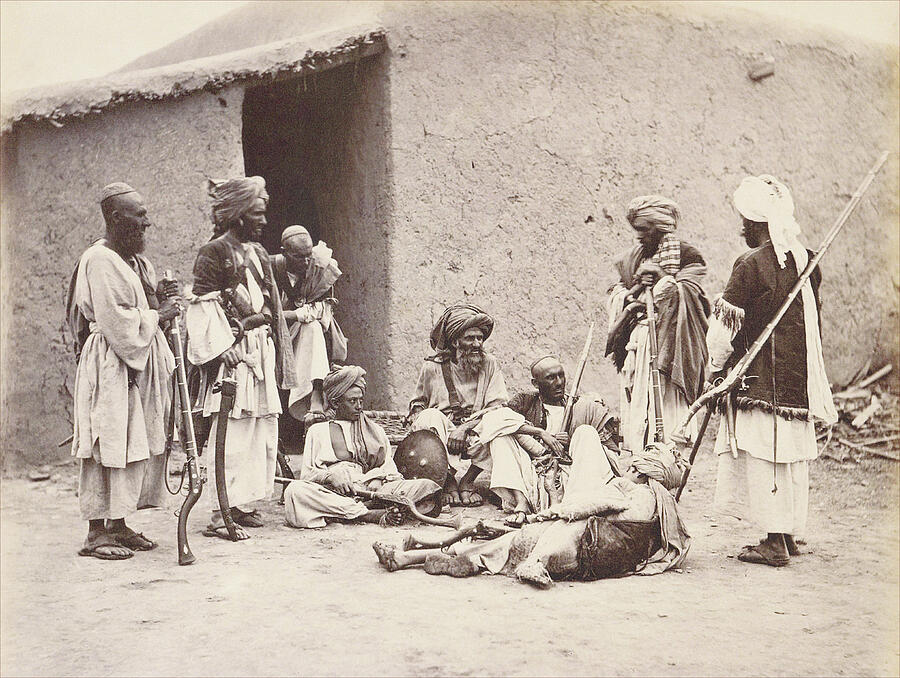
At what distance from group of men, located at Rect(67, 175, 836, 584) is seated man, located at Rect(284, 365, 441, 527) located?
13mm

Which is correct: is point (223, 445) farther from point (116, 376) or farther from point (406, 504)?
point (406, 504)

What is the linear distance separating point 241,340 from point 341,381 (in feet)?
2.24

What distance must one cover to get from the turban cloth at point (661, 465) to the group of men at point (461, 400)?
1cm

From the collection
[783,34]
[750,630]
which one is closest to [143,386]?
[750,630]

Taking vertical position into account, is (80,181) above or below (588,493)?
above

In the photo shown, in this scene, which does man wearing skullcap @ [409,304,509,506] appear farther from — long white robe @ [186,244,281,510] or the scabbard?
the scabbard

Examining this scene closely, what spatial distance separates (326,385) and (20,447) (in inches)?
95.5

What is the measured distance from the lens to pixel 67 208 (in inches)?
276

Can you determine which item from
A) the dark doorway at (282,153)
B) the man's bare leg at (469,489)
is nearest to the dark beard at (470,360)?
the man's bare leg at (469,489)

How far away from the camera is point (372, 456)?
243 inches

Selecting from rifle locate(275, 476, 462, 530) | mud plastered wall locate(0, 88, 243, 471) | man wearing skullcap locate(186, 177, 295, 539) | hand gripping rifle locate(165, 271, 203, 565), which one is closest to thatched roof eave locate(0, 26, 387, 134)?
mud plastered wall locate(0, 88, 243, 471)

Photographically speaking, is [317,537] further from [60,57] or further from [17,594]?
[60,57]

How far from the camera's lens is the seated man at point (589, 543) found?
4.62 metres

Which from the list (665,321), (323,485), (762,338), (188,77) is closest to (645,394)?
(665,321)
